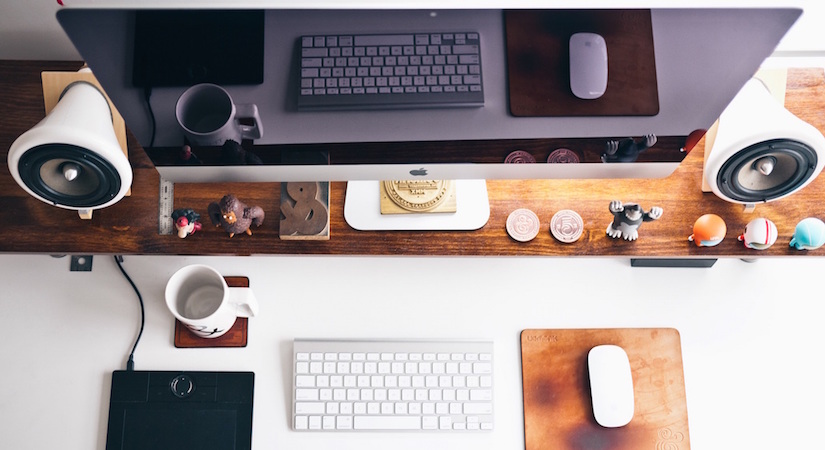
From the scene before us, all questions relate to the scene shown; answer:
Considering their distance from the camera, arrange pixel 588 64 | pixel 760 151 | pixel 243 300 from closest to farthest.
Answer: pixel 588 64 < pixel 760 151 < pixel 243 300

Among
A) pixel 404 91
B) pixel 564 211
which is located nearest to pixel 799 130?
pixel 564 211

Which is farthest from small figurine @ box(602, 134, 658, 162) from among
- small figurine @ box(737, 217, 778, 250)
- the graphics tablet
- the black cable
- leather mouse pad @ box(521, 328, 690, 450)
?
the black cable

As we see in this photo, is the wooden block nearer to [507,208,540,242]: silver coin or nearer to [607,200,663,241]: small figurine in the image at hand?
[507,208,540,242]: silver coin

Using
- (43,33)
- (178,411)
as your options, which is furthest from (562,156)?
(43,33)

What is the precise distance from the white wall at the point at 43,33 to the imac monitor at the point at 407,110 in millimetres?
300

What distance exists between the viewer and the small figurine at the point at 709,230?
3.02 feet

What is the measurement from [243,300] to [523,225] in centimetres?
48

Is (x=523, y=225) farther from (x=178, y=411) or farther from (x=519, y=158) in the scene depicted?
(x=178, y=411)

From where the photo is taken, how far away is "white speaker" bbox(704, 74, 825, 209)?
33.1 inches

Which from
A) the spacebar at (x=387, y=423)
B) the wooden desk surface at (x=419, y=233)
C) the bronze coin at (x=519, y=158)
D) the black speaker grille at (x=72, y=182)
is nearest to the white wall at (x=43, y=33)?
the wooden desk surface at (x=419, y=233)

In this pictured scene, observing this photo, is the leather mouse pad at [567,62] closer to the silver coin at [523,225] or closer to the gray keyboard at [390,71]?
the gray keyboard at [390,71]

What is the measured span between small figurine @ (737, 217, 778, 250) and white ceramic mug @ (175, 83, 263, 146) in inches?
29.8

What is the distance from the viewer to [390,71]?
733 millimetres

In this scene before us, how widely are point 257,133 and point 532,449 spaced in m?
0.69
